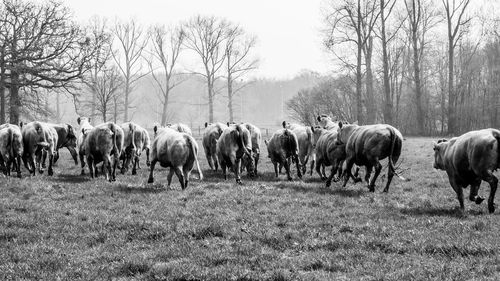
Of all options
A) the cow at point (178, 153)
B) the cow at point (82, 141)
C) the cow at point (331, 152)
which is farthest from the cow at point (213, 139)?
the cow at point (178, 153)

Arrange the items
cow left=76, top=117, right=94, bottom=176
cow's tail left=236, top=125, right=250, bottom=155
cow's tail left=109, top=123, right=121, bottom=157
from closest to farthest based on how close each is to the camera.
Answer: cow's tail left=236, top=125, right=250, bottom=155
cow's tail left=109, top=123, right=121, bottom=157
cow left=76, top=117, right=94, bottom=176

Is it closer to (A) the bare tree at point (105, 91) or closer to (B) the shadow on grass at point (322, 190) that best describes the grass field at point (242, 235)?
(B) the shadow on grass at point (322, 190)

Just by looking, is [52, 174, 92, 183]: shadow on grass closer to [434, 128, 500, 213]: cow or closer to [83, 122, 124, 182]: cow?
[83, 122, 124, 182]: cow

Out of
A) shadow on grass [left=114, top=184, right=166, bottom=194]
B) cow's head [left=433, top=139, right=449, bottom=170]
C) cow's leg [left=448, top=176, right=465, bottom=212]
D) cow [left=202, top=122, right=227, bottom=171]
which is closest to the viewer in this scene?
cow's leg [left=448, top=176, right=465, bottom=212]

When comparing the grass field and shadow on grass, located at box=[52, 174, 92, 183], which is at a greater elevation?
shadow on grass, located at box=[52, 174, 92, 183]

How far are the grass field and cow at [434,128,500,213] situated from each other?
54cm

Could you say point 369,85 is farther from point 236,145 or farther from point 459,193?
point 459,193

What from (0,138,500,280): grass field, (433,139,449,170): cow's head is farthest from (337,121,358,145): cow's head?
(433,139,449,170): cow's head

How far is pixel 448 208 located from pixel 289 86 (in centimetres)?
12085

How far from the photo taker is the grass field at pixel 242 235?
19.2 feet

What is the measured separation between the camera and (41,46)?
2142cm

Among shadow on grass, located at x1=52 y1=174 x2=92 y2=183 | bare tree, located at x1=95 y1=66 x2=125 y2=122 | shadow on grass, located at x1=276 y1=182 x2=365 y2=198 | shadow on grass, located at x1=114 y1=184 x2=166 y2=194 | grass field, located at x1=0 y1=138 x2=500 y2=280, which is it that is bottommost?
grass field, located at x1=0 y1=138 x2=500 y2=280

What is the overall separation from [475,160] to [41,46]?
19365 millimetres

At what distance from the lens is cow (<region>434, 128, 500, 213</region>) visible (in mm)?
8789
